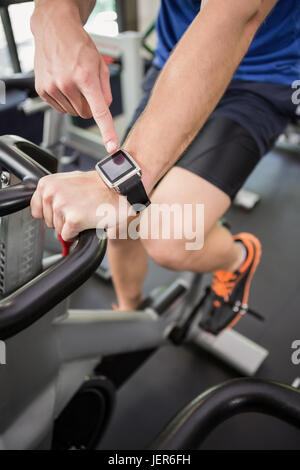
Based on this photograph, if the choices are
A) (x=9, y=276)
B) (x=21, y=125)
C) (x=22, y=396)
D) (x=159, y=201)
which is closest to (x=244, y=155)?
(x=159, y=201)

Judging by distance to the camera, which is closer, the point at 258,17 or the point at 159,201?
the point at 258,17

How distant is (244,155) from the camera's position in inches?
38.8

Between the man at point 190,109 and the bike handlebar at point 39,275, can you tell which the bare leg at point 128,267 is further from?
the bike handlebar at point 39,275

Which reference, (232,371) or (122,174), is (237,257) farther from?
(122,174)

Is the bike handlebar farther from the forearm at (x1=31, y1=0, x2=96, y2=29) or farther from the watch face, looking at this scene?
the forearm at (x1=31, y1=0, x2=96, y2=29)

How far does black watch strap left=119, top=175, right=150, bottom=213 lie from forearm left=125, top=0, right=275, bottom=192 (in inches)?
1.7

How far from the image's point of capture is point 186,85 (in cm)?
66

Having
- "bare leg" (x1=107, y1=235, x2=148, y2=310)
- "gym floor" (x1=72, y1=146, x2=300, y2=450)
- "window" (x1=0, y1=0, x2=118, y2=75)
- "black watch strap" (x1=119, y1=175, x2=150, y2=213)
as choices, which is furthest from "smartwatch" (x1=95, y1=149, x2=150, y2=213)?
"gym floor" (x1=72, y1=146, x2=300, y2=450)

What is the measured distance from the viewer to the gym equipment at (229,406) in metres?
0.49

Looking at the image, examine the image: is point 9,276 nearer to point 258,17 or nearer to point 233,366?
point 258,17

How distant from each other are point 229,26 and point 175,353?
1.27 metres

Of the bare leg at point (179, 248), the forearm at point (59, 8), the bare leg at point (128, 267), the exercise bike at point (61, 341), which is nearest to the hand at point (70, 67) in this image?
the forearm at point (59, 8)

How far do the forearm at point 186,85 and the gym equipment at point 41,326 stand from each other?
0.63 ft
